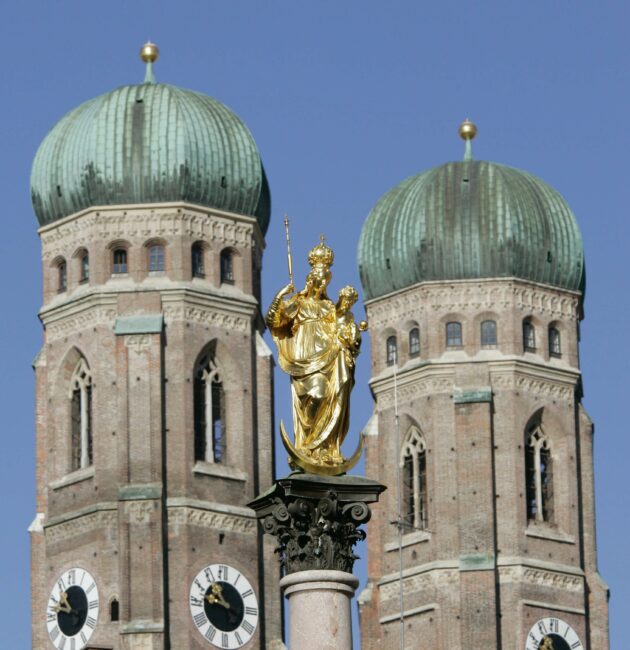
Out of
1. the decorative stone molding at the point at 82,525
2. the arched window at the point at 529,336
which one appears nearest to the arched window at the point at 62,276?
the decorative stone molding at the point at 82,525

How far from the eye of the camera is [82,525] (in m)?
76.9

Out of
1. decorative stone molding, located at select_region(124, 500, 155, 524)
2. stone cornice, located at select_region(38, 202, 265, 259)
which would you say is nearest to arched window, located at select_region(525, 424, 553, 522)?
stone cornice, located at select_region(38, 202, 265, 259)

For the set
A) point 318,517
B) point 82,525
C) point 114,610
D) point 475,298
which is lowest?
point 318,517

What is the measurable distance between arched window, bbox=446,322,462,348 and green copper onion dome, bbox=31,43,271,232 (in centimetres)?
643

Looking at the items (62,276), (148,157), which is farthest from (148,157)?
(62,276)

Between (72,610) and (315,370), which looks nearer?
(315,370)

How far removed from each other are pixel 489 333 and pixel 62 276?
39.4 ft

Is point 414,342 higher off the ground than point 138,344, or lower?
higher

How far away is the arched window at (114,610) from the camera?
75.1 m

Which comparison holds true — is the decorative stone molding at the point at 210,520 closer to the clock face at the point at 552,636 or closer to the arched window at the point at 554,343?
the clock face at the point at 552,636

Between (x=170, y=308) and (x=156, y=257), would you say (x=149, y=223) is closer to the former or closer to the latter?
(x=156, y=257)

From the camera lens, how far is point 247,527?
77.3 metres

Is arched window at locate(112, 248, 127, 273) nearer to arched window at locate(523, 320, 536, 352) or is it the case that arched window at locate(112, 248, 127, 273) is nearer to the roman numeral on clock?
the roman numeral on clock

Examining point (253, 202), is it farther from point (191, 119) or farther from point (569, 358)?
point (569, 358)
